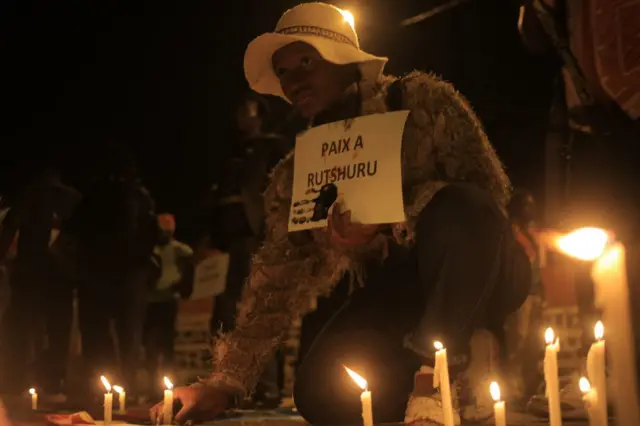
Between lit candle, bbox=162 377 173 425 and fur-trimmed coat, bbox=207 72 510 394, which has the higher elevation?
fur-trimmed coat, bbox=207 72 510 394

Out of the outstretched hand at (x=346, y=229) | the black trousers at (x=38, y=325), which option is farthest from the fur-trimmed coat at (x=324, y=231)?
the black trousers at (x=38, y=325)

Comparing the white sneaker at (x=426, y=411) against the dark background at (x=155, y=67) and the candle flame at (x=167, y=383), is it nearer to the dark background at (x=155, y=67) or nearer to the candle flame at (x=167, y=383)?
the candle flame at (x=167, y=383)

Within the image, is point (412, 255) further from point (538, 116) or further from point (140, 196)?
point (538, 116)

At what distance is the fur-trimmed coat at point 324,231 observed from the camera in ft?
7.13

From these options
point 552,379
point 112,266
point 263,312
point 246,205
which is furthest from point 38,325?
point 552,379

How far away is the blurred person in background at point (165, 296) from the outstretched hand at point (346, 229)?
2.60 metres

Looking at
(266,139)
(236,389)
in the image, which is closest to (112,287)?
(266,139)

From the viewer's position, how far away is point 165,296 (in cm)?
472

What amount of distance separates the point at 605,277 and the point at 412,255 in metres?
1.46

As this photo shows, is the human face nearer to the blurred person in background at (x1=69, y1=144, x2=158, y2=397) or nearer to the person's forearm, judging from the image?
the person's forearm

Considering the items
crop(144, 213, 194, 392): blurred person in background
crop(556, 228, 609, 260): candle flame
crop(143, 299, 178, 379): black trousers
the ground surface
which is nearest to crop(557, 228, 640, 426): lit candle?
crop(556, 228, 609, 260): candle flame

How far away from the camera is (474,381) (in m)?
2.47

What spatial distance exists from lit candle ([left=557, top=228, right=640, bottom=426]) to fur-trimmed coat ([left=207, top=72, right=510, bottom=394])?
49.3 inches

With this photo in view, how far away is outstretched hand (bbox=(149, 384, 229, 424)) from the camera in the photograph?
2.06m
